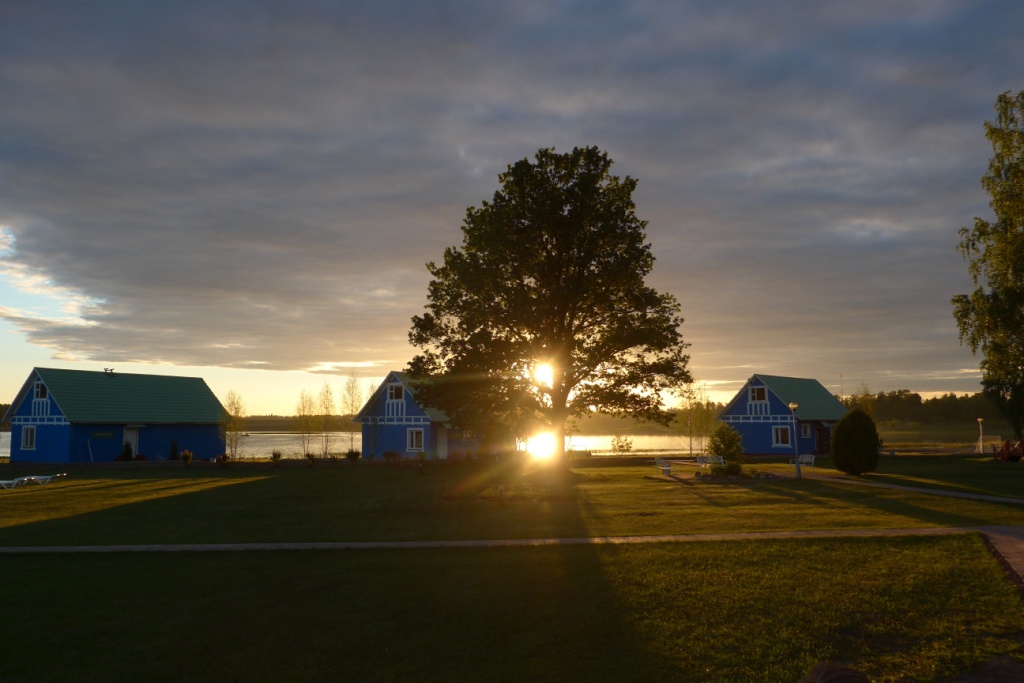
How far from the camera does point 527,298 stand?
33031 millimetres

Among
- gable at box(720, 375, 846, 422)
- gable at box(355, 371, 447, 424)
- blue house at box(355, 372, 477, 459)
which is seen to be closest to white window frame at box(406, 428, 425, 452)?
blue house at box(355, 372, 477, 459)

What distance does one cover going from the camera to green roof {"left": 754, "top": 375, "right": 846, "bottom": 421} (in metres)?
58.4

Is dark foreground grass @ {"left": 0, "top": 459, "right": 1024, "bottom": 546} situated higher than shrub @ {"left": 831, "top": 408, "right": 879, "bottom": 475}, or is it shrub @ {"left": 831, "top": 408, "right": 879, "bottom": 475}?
shrub @ {"left": 831, "top": 408, "right": 879, "bottom": 475}

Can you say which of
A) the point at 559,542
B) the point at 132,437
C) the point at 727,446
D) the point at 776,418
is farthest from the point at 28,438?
the point at 776,418

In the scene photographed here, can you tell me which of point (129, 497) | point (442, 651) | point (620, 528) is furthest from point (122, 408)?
point (442, 651)

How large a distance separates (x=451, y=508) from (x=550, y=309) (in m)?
14.1

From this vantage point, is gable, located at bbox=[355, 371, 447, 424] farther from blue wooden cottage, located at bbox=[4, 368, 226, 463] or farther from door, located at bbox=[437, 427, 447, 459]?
blue wooden cottage, located at bbox=[4, 368, 226, 463]

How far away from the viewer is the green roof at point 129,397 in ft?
160

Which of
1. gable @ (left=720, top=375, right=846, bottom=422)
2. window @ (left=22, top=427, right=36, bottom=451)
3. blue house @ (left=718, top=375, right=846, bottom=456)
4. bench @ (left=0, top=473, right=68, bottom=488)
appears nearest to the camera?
bench @ (left=0, top=473, right=68, bottom=488)

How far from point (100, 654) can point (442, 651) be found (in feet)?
15.6

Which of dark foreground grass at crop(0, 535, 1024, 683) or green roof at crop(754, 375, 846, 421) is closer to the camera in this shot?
dark foreground grass at crop(0, 535, 1024, 683)

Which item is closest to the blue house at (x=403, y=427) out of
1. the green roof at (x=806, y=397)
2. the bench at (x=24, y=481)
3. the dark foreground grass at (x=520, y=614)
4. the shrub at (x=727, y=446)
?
the shrub at (x=727, y=446)

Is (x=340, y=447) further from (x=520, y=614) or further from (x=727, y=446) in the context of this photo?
(x=520, y=614)

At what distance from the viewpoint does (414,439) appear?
170 feet
